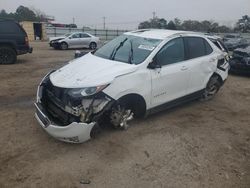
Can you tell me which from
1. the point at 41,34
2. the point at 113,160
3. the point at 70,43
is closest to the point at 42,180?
the point at 113,160

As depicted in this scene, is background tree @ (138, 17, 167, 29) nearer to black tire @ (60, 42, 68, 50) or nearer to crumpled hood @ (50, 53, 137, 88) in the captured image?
black tire @ (60, 42, 68, 50)

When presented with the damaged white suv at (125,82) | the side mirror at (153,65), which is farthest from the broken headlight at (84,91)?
the side mirror at (153,65)

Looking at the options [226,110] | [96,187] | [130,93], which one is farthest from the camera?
[226,110]

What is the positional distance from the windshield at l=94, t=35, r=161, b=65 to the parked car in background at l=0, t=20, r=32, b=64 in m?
7.57

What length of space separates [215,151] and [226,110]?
7.87ft

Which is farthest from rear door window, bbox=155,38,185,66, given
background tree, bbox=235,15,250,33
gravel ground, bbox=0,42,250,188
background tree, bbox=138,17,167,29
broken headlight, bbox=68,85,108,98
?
background tree, bbox=235,15,250,33

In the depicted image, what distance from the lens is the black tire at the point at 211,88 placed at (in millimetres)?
7463

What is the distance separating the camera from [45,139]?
5184 mm

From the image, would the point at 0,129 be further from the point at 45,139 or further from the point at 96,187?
the point at 96,187

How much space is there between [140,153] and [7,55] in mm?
9928

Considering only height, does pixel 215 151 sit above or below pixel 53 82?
below

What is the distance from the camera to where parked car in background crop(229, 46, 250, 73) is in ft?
38.4

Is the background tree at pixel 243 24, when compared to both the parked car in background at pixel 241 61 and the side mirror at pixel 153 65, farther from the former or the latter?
the side mirror at pixel 153 65

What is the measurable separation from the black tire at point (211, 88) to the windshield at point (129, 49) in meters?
2.05
